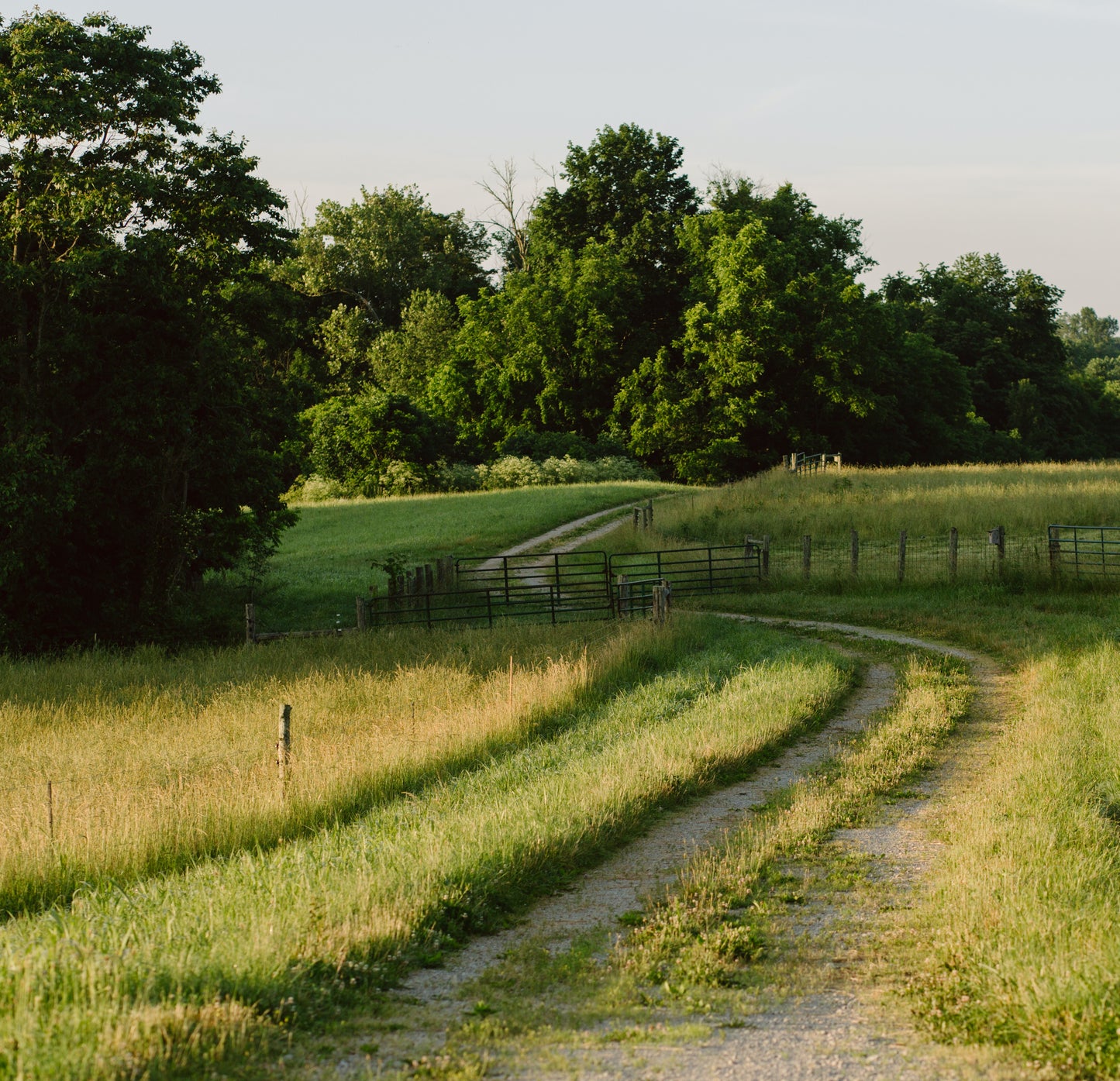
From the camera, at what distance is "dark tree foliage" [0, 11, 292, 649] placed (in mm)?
21281

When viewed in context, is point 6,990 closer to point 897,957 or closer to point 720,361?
point 897,957

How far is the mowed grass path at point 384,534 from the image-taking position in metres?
30.7

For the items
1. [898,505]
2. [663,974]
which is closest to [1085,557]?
[898,505]

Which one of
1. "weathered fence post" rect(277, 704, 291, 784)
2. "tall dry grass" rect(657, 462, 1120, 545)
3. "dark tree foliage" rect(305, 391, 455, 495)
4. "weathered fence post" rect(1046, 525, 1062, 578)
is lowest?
"weathered fence post" rect(277, 704, 291, 784)

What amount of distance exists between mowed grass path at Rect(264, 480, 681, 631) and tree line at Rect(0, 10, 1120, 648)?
86.3 inches

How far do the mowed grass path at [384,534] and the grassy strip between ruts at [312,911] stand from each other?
17886mm

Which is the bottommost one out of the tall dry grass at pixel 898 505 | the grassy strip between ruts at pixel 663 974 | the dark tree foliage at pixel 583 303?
the grassy strip between ruts at pixel 663 974

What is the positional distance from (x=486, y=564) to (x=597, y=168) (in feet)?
156

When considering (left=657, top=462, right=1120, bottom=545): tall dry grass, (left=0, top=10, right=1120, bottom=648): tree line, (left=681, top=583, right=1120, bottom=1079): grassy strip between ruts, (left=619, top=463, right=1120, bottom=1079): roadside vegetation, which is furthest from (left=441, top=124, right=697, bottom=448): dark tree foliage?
(left=681, top=583, right=1120, bottom=1079): grassy strip between ruts

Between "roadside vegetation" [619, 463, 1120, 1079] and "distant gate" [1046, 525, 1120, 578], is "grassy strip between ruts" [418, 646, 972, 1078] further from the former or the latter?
"distant gate" [1046, 525, 1120, 578]

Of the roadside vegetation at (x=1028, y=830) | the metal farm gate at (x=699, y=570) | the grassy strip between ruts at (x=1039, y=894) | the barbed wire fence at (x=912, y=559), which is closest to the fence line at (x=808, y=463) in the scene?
the barbed wire fence at (x=912, y=559)

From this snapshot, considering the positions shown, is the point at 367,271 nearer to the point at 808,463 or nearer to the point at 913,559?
the point at 808,463

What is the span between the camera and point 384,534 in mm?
44000

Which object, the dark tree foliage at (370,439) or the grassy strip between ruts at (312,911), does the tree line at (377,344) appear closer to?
the dark tree foliage at (370,439)
